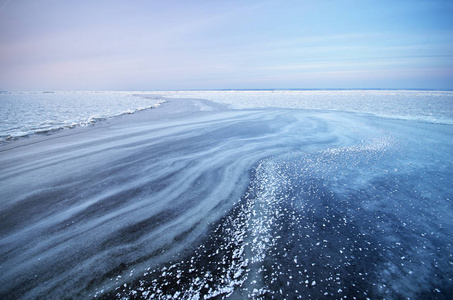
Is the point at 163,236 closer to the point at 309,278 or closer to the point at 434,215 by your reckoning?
the point at 309,278

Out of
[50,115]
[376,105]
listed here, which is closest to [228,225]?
[50,115]

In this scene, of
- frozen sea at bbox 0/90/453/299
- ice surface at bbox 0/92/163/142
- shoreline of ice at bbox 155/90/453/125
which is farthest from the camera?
shoreline of ice at bbox 155/90/453/125

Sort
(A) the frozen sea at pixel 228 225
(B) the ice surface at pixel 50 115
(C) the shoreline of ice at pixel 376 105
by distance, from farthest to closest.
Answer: (C) the shoreline of ice at pixel 376 105
(B) the ice surface at pixel 50 115
(A) the frozen sea at pixel 228 225

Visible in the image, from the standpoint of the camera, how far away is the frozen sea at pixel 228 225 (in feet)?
6.08

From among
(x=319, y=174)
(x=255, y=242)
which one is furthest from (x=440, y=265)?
(x=319, y=174)

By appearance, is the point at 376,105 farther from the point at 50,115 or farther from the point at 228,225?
the point at 50,115

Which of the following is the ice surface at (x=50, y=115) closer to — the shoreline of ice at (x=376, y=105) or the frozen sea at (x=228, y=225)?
the frozen sea at (x=228, y=225)

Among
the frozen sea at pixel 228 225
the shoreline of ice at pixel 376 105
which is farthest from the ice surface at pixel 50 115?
the shoreline of ice at pixel 376 105

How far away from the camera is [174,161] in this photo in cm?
502

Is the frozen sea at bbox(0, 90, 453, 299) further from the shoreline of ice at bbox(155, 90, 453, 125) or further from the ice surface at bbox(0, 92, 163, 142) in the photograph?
the shoreline of ice at bbox(155, 90, 453, 125)

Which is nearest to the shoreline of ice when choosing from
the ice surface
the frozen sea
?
the frozen sea

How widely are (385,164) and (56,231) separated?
645 centimetres

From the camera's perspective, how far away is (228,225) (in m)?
2.64

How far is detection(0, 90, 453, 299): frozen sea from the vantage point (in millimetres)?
1854
